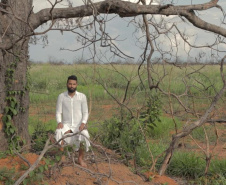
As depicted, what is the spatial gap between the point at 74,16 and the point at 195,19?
6.19ft

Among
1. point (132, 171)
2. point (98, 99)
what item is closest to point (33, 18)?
point (132, 171)

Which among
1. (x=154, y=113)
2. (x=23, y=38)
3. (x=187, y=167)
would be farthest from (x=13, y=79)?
(x=187, y=167)

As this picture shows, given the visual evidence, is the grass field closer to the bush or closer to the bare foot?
the bush

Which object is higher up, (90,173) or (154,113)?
(154,113)

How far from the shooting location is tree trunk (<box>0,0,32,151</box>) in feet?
19.5

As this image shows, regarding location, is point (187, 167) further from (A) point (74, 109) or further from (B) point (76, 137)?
(A) point (74, 109)

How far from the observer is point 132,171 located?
19.9 feet

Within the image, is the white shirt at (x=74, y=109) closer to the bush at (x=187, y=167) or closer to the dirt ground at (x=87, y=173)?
the dirt ground at (x=87, y=173)

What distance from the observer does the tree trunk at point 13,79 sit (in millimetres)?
5957

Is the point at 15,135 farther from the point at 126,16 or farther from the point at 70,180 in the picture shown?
the point at 126,16

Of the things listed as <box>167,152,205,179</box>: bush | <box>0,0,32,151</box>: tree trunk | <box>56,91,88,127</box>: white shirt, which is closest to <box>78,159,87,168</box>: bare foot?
<box>56,91,88,127</box>: white shirt

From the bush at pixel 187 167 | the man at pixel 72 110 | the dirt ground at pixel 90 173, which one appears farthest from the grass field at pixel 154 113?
the dirt ground at pixel 90 173

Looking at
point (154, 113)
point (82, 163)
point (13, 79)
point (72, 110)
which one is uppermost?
point (13, 79)

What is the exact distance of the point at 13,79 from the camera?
6.02m
